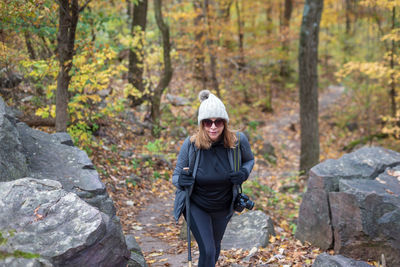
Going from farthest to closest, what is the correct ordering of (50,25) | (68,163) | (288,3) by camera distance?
(288,3)
(50,25)
(68,163)

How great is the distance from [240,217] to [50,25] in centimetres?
547

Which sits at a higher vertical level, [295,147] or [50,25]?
[50,25]

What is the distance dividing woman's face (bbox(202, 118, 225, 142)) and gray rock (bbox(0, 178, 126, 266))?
129 centimetres

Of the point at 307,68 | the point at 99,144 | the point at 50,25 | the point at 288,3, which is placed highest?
the point at 288,3

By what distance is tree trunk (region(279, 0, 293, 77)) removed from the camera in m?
16.9

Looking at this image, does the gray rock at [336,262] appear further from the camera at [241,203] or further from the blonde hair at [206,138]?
the blonde hair at [206,138]

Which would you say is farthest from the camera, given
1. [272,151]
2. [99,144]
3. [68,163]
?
[272,151]

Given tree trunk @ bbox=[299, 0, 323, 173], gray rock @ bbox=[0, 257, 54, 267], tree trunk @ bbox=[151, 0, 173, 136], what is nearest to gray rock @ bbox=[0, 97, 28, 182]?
gray rock @ bbox=[0, 257, 54, 267]

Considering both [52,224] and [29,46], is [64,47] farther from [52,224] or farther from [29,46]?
[52,224]

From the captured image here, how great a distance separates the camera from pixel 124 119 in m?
11.8

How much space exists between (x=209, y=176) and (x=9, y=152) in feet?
7.49

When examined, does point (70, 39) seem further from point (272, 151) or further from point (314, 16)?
point (272, 151)

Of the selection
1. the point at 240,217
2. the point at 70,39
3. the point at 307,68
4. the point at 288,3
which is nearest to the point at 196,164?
the point at 240,217

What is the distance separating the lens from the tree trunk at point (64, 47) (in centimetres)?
603
